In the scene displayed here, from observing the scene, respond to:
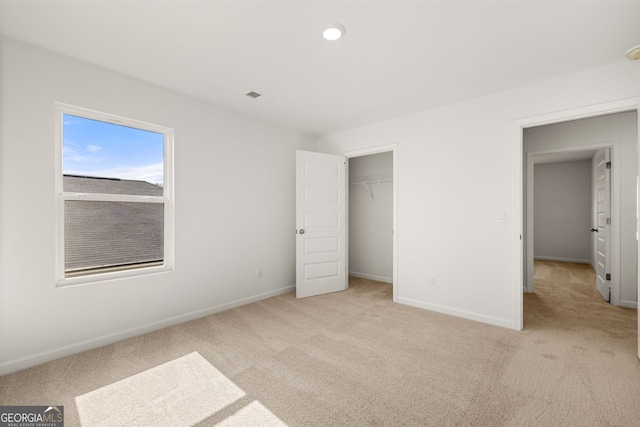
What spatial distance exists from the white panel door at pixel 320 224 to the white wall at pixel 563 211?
19.3 feet

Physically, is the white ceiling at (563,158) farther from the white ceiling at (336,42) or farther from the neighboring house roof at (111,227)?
the neighboring house roof at (111,227)

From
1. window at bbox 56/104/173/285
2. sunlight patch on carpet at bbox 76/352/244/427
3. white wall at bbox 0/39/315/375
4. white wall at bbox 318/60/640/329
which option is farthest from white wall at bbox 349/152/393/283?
sunlight patch on carpet at bbox 76/352/244/427

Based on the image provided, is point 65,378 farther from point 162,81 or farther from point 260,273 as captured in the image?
point 162,81

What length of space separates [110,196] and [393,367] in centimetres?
299

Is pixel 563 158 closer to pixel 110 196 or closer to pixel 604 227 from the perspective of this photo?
pixel 604 227

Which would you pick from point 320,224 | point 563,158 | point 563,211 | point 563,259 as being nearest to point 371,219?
point 320,224

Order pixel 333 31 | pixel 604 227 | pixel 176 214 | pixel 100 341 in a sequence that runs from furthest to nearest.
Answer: pixel 604 227 → pixel 176 214 → pixel 100 341 → pixel 333 31

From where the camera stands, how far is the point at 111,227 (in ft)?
9.49

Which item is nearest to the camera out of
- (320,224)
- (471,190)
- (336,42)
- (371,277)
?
(336,42)

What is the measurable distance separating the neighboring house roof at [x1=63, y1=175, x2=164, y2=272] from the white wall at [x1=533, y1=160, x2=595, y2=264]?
8.50 metres

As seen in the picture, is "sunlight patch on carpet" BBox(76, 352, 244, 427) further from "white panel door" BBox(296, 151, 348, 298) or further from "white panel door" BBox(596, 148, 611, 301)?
"white panel door" BBox(596, 148, 611, 301)

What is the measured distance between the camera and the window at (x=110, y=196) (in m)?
2.61

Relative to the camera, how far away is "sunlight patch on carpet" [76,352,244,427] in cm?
176

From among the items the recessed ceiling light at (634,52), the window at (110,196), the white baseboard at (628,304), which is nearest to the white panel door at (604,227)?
the white baseboard at (628,304)
